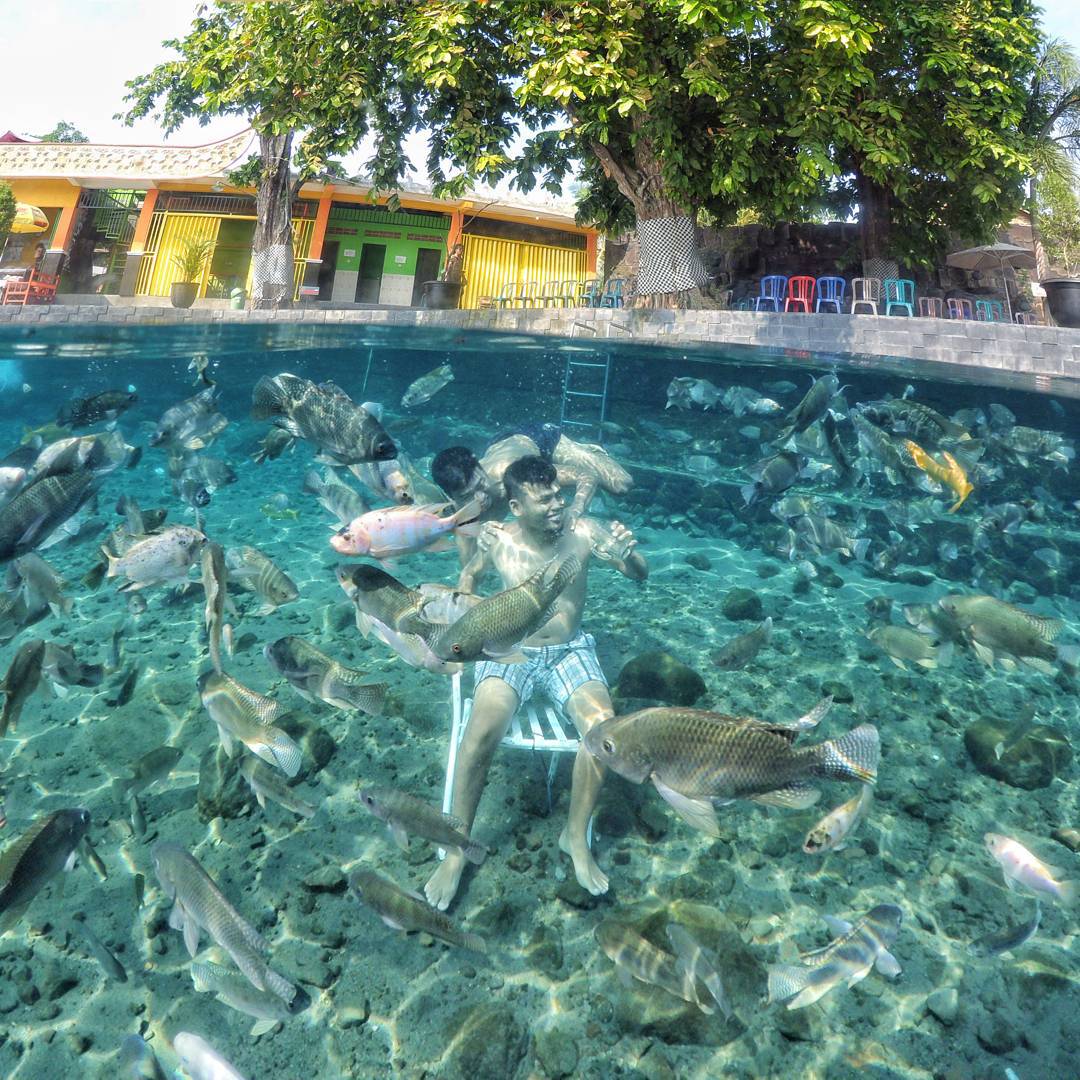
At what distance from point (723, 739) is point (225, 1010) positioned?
2.71 m

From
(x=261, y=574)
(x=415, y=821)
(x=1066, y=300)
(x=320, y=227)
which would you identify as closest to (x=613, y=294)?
(x=1066, y=300)

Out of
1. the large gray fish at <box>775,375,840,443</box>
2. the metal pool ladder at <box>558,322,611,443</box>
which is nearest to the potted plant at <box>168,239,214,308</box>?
the metal pool ladder at <box>558,322,611,443</box>

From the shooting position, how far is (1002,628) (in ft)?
10.9

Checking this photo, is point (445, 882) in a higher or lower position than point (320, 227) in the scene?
lower

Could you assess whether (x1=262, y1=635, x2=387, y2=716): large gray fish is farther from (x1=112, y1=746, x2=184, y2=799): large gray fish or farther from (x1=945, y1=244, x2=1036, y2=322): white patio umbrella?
(x1=945, y1=244, x2=1036, y2=322): white patio umbrella

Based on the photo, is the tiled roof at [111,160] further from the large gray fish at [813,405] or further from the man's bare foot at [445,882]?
the man's bare foot at [445,882]

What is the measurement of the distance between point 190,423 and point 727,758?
4.56 m

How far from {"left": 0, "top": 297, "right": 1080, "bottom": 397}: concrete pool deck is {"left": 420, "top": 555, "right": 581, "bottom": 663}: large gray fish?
11.5m

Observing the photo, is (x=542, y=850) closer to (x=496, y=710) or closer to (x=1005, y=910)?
(x=496, y=710)

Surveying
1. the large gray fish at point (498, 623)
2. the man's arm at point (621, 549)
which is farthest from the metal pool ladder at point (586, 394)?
Answer: the large gray fish at point (498, 623)

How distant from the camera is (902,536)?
10.2 m

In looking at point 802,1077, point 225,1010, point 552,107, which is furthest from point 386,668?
point 552,107

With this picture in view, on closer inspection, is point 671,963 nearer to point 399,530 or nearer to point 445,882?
point 445,882

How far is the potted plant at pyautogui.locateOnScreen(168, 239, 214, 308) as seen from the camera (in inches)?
680
